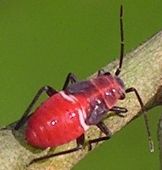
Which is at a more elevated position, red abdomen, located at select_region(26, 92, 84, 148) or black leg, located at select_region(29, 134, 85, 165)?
red abdomen, located at select_region(26, 92, 84, 148)

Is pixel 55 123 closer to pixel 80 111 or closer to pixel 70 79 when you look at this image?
pixel 80 111

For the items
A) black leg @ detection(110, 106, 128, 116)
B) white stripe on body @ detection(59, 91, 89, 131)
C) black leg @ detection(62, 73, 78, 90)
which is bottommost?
black leg @ detection(110, 106, 128, 116)

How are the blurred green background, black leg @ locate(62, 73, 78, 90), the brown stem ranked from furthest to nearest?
the blurred green background → black leg @ locate(62, 73, 78, 90) → the brown stem

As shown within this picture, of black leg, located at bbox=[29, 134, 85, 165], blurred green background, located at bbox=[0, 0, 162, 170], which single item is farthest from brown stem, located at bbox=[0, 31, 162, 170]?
blurred green background, located at bbox=[0, 0, 162, 170]

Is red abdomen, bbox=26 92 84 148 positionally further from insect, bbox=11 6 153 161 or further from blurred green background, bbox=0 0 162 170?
blurred green background, bbox=0 0 162 170

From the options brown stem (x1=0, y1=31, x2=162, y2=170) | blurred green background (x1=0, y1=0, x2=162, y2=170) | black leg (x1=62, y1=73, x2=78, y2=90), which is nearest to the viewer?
brown stem (x1=0, y1=31, x2=162, y2=170)

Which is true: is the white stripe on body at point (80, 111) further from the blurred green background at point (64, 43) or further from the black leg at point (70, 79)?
the blurred green background at point (64, 43)

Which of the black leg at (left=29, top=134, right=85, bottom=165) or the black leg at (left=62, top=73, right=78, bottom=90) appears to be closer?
the black leg at (left=29, top=134, right=85, bottom=165)

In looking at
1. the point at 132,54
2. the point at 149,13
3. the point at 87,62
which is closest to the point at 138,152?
the point at 87,62
